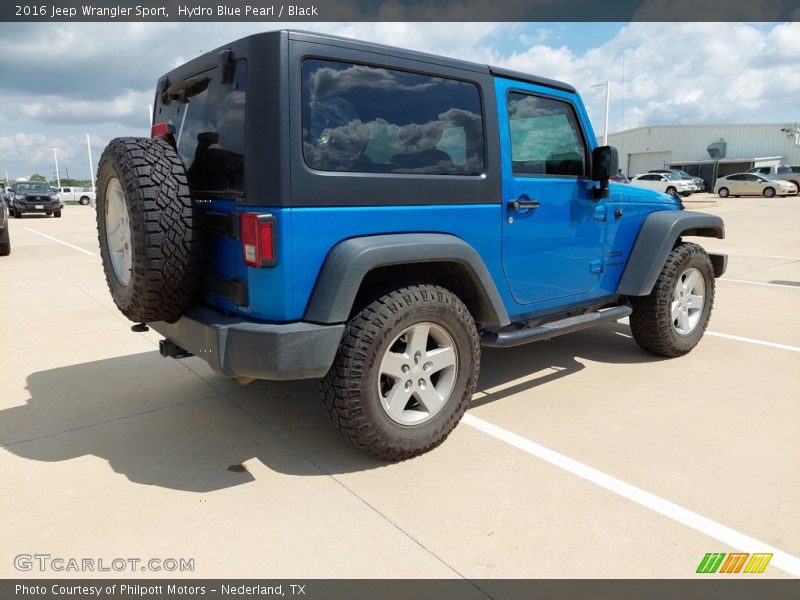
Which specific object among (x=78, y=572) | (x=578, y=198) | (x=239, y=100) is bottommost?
(x=78, y=572)

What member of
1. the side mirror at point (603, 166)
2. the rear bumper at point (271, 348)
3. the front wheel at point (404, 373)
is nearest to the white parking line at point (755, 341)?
the side mirror at point (603, 166)

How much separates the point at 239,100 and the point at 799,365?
4.44m

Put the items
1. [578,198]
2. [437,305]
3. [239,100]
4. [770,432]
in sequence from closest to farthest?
1. [239,100]
2. [437,305]
3. [770,432]
4. [578,198]

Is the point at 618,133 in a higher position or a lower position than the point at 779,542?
higher

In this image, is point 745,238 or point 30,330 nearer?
point 30,330

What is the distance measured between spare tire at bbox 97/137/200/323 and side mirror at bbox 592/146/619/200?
2.55 m

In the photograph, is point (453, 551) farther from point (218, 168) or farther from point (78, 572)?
point (218, 168)

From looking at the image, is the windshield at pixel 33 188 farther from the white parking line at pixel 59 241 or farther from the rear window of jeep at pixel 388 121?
the rear window of jeep at pixel 388 121

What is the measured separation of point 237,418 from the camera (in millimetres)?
3604

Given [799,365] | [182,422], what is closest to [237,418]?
[182,422]

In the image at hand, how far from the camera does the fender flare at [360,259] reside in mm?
2641

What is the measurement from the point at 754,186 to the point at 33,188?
3585cm

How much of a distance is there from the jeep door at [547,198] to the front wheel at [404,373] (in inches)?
24.3
